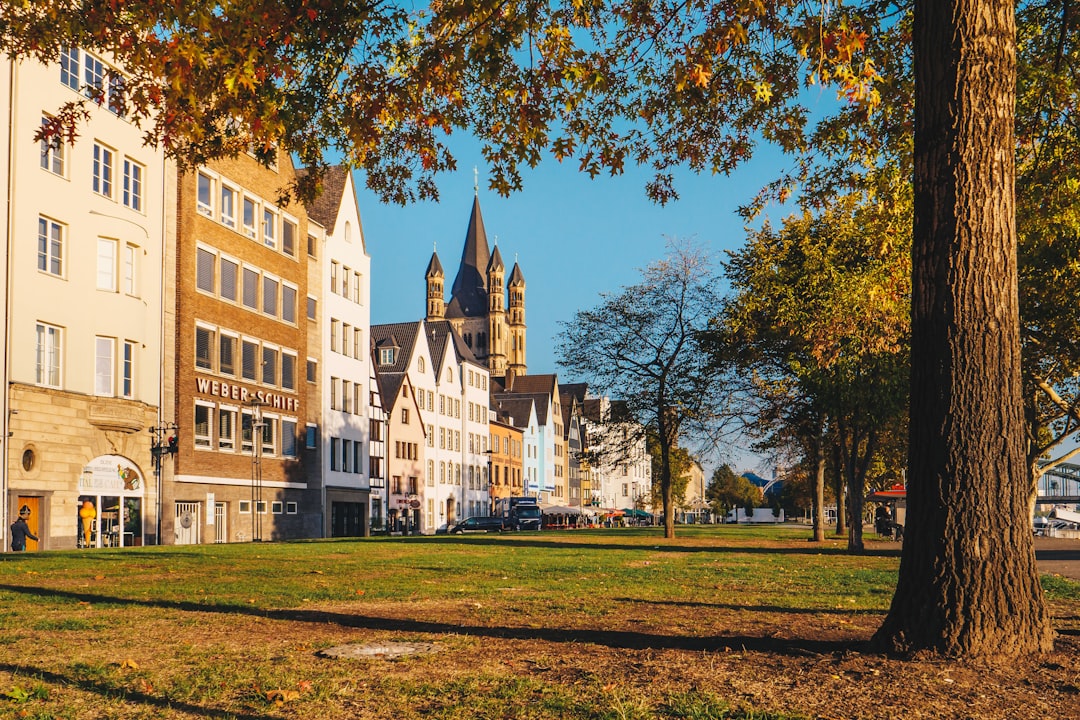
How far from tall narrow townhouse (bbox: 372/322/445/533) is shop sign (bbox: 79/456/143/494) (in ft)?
124

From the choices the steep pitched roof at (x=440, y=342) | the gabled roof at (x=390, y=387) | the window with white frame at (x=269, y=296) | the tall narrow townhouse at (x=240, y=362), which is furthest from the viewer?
the steep pitched roof at (x=440, y=342)

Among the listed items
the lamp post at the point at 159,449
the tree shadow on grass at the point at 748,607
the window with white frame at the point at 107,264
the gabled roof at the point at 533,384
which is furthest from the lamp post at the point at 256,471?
the gabled roof at the point at 533,384

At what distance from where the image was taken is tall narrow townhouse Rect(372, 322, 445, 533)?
269 feet

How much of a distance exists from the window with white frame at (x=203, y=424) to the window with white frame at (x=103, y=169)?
9753 millimetres

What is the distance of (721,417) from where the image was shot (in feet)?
136

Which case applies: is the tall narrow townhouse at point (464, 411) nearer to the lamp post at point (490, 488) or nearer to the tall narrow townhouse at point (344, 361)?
the lamp post at point (490, 488)

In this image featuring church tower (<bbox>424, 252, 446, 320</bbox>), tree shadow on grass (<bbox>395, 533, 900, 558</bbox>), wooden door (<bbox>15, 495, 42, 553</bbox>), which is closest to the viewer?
tree shadow on grass (<bbox>395, 533, 900, 558</bbox>)

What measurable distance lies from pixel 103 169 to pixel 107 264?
3.34 m

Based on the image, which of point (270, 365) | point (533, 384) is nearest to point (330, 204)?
point (270, 365)

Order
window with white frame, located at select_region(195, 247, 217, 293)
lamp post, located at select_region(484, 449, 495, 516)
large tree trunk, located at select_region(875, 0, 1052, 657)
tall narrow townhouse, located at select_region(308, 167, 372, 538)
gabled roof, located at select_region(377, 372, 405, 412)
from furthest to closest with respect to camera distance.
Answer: lamp post, located at select_region(484, 449, 495, 516) < gabled roof, located at select_region(377, 372, 405, 412) < tall narrow townhouse, located at select_region(308, 167, 372, 538) < window with white frame, located at select_region(195, 247, 217, 293) < large tree trunk, located at select_region(875, 0, 1052, 657)

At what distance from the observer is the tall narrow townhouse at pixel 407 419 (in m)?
82.1

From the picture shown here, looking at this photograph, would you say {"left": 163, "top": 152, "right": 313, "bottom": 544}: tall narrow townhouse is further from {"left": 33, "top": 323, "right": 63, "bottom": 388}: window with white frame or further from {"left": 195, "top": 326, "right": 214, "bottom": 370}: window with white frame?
{"left": 33, "top": 323, "right": 63, "bottom": 388}: window with white frame

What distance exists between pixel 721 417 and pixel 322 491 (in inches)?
1038

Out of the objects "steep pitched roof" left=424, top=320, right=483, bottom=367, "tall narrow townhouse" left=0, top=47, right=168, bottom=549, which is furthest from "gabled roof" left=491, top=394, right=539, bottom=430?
"tall narrow townhouse" left=0, top=47, right=168, bottom=549
